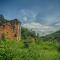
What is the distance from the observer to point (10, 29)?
22781 millimetres

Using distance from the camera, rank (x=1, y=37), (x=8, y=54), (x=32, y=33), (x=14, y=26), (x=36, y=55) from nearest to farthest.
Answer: (x=8, y=54), (x=36, y=55), (x=1, y=37), (x=14, y=26), (x=32, y=33)

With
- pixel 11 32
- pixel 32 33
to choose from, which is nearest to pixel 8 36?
pixel 11 32

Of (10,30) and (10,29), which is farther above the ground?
(10,29)

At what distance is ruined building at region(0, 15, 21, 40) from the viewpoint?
22.3 meters

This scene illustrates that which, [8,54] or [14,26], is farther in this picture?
[14,26]

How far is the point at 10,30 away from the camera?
74.8ft

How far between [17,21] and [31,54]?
15.1 metres

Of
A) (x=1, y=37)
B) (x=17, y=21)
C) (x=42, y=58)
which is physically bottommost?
(x=42, y=58)

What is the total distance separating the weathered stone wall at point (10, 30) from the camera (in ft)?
73.2

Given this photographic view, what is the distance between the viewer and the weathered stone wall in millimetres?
22306

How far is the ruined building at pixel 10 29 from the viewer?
2230 cm

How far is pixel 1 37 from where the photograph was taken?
70.9 ft

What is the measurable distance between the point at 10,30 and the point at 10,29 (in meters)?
0.11

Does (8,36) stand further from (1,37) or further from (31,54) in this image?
(31,54)
